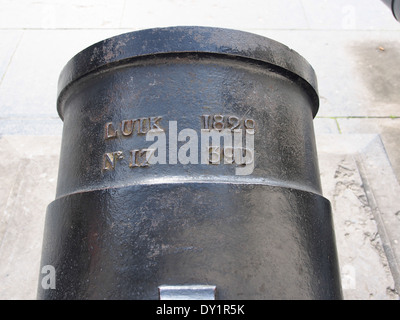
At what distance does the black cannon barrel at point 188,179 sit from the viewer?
1.25 metres

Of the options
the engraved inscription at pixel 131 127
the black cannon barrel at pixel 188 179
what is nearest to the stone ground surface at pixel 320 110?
the black cannon barrel at pixel 188 179

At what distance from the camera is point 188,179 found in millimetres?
1335

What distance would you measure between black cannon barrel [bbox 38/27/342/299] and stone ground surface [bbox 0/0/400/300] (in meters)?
1.48

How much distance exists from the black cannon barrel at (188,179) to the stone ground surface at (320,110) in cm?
148

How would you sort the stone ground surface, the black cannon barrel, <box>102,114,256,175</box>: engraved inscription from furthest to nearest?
the stone ground surface → <box>102,114,256,175</box>: engraved inscription → the black cannon barrel

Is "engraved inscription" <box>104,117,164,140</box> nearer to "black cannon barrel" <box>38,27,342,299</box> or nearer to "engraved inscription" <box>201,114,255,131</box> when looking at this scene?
"black cannon barrel" <box>38,27,342,299</box>

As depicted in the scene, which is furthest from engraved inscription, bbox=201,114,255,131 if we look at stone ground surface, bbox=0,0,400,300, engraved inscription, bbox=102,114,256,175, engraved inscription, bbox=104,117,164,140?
stone ground surface, bbox=0,0,400,300

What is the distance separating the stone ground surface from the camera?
2.88 m

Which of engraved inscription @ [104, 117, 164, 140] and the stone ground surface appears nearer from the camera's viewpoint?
engraved inscription @ [104, 117, 164, 140]

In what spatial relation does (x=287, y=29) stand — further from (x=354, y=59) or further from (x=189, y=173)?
(x=189, y=173)

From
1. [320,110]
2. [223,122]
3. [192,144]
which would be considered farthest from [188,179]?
[320,110]

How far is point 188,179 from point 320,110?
277cm

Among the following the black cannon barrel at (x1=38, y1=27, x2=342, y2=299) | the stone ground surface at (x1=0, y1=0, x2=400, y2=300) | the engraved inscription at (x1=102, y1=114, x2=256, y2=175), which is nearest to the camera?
the black cannon barrel at (x1=38, y1=27, x2=342, y2=299)
